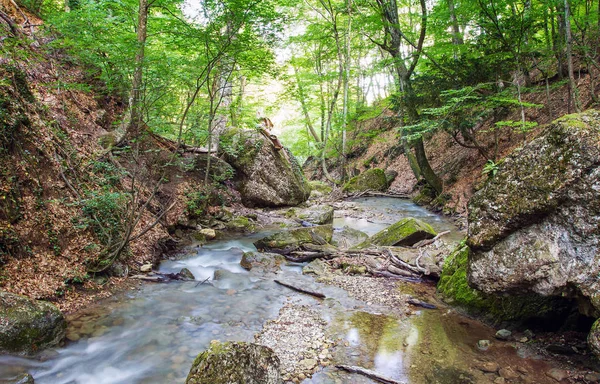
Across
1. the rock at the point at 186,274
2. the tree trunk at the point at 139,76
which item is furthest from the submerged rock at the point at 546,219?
the tree trunk at the point at 139,76

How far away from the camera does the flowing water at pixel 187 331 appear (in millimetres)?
3713

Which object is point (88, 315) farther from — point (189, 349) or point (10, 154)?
point (10, 154)

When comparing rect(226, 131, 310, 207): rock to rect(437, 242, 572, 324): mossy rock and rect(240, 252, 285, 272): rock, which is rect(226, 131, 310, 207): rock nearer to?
rect(240, 252, 285, 272): rock

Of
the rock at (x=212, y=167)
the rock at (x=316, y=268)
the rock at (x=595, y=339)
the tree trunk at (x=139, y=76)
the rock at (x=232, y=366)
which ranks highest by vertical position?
the tree trunk at (x=139, y=76)

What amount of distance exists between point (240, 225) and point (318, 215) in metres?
2.71

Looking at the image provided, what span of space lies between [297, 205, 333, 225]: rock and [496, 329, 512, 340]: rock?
22.9 feet

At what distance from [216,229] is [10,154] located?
5452 millimetres

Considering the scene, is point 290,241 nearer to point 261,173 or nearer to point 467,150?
point 261,173

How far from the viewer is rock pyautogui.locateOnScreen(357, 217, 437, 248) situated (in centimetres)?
764

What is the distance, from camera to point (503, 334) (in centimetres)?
411

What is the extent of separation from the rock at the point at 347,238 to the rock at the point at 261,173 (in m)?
3.93

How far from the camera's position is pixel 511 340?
4.04 meters

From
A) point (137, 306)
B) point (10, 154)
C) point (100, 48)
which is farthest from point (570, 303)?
point (100, 48)

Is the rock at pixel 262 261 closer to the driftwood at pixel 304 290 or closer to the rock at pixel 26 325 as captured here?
the driftwood at pixel 304 290
